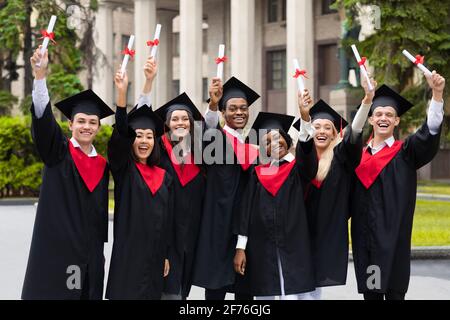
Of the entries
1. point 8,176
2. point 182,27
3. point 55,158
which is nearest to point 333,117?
point 55,158

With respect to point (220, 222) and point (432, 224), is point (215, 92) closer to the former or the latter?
point (220, 222)

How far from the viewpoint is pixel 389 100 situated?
6.25 m

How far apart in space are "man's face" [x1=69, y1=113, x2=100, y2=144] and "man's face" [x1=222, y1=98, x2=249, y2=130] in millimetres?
1143

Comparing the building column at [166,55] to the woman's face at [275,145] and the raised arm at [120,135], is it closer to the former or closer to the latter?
the woman's face at [275,145]

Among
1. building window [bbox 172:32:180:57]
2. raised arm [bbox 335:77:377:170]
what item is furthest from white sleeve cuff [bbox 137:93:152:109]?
building window [bbox 172:32:180:57]

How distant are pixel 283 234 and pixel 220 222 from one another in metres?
0.58

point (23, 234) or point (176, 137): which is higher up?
point (176, 137)

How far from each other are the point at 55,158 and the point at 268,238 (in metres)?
1.75

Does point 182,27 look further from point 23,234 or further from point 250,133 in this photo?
point 250,133

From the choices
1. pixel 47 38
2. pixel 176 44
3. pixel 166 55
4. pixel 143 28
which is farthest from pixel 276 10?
pixel 47 38

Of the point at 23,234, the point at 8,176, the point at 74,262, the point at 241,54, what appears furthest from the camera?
the point at 241,54

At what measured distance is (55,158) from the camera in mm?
5684

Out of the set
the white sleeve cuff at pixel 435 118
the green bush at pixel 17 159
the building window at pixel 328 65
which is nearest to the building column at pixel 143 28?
the building window at pixel 328 65

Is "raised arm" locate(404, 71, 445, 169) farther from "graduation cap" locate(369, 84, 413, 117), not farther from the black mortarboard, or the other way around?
the black mortarboard
